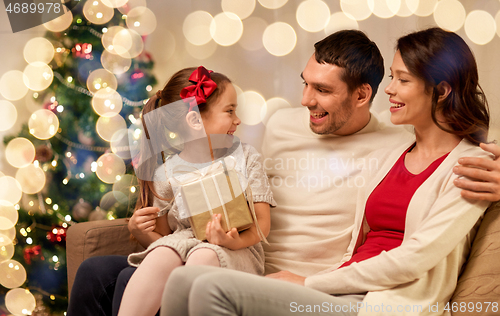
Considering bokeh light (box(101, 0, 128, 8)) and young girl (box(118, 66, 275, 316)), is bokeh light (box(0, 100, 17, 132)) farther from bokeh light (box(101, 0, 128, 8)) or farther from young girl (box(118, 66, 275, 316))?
young girl (box(118, 66, 275, 316))

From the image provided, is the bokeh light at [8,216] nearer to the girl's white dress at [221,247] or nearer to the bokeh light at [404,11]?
the girl's white dress at [221,247]

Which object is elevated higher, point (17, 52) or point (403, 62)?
point (17, 52)

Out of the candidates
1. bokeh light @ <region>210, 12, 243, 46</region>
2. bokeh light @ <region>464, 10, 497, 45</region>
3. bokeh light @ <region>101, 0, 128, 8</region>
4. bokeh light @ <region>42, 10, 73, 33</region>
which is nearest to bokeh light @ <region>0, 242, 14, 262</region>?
bokeh light @ <region>42, 10, 73, 33</region>

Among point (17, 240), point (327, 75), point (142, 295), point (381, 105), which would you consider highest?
point (327, 75)

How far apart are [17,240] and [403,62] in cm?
238

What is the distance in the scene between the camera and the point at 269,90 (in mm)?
2156

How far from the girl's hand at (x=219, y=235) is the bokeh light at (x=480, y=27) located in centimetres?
156

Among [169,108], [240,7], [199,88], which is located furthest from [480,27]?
[169,108]

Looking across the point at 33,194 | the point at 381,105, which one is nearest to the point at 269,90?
the point at 381,105

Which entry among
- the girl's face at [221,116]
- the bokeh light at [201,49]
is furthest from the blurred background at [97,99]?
the girl's face at [221,116]

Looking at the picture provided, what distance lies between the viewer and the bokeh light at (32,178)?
2191 millimetres

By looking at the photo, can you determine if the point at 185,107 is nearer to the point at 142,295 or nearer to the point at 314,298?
the point at 142,295

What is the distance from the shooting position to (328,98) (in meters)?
1.54

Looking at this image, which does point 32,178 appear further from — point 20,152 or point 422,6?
point 422,6
